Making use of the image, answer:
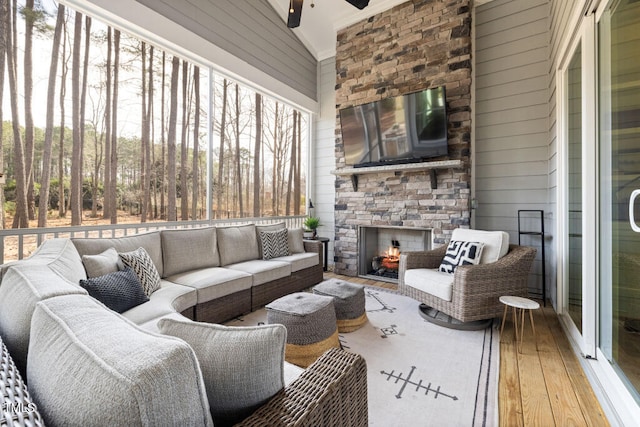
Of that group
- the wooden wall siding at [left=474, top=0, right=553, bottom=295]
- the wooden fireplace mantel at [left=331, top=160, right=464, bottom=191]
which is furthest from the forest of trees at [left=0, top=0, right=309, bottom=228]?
the wooden wall siding at [left=474, top=0, right=553, bottom=295]

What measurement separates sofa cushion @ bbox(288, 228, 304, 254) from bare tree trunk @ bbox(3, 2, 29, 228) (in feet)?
8.74

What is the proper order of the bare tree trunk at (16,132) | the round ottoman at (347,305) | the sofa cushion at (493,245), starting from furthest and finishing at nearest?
1. the sofa cushion at (493,245)
2. the round ottoman at (347,305)
3. the bare tree trunk at (16,132)

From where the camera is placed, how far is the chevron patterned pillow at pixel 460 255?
2.91 meters

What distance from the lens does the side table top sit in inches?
92.2

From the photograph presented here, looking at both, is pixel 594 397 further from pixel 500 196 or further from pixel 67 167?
pixel 67 167

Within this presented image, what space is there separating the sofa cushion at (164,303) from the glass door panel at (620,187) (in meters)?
2.71

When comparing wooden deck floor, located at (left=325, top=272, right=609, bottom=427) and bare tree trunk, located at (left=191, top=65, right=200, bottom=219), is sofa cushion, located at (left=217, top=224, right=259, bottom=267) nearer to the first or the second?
bare tree trunk, located at (left=191, top=65, right=200, bottom=219)

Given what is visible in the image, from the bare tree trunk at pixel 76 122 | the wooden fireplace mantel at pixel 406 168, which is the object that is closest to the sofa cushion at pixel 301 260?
the wooden fireplace mantel at pixel 406 168

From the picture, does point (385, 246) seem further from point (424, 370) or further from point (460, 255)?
point (424, 370)

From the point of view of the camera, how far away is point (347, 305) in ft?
8.73

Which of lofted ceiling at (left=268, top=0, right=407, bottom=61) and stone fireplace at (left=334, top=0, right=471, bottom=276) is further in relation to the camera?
lofted ceiling at (left=268, top=0, right=407, bottom=61)

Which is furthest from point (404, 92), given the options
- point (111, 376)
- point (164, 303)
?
point (111, 376)

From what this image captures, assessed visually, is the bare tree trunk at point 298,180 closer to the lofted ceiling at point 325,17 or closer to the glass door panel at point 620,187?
the lofted ceiling at point 325,17

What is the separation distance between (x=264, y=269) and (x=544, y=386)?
8.18ft
